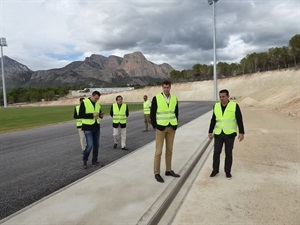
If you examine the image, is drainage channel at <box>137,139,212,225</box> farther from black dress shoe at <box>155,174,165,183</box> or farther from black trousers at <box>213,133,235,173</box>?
black trousers at <box>213,133,235,173</box>

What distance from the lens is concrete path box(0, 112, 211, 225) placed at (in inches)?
187

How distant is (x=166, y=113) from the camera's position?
677 centimetres

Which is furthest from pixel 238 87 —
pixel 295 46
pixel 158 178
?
pixel 158 178

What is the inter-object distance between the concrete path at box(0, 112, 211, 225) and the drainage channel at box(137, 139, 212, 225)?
3.2 inches

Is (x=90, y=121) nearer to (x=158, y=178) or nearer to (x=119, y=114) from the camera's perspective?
(x=158, y=178)

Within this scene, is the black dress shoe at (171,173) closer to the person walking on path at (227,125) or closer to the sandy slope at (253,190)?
the sandy slope at (253,190)

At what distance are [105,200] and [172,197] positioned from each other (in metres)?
1.28

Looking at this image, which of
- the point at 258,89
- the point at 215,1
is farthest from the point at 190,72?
the point at 215,1

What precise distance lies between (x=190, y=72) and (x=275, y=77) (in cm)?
5719

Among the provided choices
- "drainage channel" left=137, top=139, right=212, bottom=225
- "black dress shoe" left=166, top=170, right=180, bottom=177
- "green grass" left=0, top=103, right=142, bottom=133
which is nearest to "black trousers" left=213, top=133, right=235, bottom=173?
"drainage channel" left=137, top=139, right=212, bottom=225

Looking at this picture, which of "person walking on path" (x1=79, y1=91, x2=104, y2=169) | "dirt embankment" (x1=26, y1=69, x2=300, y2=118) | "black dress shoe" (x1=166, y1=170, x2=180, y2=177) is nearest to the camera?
"black dress shoe" (x1=166, y1=170, x2=180, y2=177)

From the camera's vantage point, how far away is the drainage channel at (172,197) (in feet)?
15.7

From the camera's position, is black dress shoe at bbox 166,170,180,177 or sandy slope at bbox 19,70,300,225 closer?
sandy slope at bbox 19,70,300,225

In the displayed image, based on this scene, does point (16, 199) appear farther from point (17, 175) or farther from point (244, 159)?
point (244, 159)
